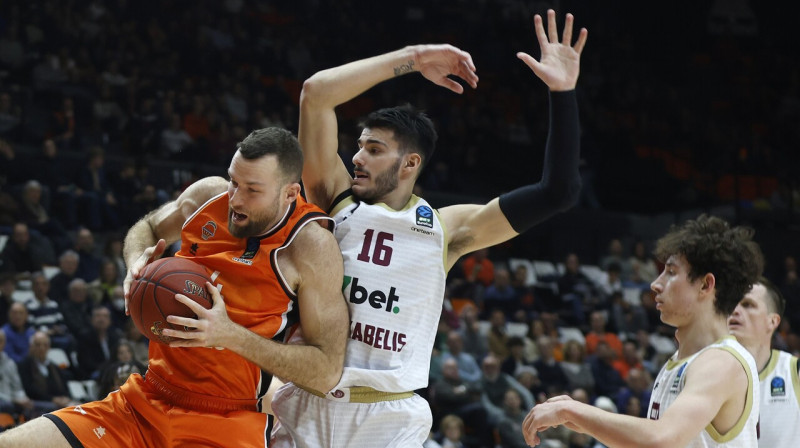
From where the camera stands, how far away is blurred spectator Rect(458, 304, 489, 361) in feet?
40.8

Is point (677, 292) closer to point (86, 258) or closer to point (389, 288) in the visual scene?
point (389, 288)

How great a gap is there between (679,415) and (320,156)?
196 cm

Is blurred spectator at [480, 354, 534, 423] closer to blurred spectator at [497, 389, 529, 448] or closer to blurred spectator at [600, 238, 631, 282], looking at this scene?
blurred spectator at [497, 389, 529, 448]

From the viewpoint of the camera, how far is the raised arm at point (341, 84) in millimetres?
4336

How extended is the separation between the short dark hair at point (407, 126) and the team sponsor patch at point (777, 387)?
2.49 metres

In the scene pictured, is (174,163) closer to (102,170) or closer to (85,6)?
(102,170)

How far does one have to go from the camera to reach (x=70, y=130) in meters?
12.5

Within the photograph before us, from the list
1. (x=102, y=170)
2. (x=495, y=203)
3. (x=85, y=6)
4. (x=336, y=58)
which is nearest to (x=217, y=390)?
(x=495, y=203)

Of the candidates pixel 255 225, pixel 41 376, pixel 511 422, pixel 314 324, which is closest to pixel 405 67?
pixel 255 225

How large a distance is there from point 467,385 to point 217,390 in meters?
7.87

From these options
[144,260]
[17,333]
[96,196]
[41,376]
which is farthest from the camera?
[96,196]

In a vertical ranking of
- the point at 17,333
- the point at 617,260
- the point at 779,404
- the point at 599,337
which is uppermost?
the point at 779,404

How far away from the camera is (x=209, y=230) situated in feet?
13.3

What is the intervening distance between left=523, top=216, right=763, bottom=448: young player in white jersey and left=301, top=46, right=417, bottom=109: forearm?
142 cm
